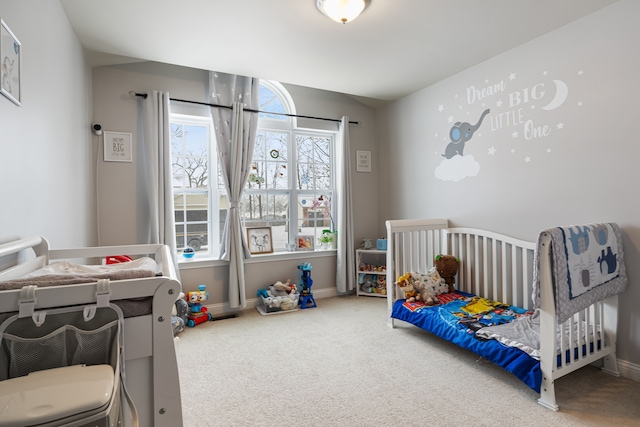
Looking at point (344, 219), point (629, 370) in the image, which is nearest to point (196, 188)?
point (344, 219)

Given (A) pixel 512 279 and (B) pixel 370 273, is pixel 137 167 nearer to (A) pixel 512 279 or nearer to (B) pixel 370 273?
(B) pixel 370 273

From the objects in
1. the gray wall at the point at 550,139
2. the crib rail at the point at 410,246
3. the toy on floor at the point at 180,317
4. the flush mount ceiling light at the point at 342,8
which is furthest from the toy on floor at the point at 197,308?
Result: the flush mount ceiling light at the point at 342,8

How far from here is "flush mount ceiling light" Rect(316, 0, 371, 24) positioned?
1.95 meters

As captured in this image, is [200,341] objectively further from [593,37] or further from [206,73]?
[593,37]

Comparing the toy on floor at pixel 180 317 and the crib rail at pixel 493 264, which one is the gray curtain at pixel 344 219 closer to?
the crib rail at pixel 493 264

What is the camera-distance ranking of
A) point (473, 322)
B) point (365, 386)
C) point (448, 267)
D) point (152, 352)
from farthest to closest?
point (448, 267) < point (473, 322) < point (365, 386) < point (152, 352)

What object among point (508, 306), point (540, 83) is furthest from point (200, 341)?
point (540, 83)

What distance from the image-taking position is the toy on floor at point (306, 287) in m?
3.45

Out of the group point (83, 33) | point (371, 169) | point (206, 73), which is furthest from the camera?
point (371, 169)

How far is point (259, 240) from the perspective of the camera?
3543 mm

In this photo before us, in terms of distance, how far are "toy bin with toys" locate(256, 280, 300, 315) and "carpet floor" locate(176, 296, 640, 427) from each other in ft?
1.61

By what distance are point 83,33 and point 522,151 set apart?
322cm

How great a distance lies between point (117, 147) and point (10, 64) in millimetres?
1710

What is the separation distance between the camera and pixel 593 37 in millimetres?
2117
